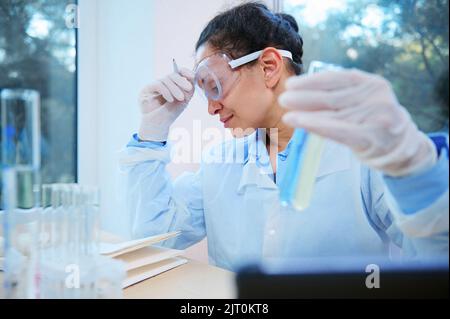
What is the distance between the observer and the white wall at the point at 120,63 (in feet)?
3.48

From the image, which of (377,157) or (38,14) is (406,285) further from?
(38,14)

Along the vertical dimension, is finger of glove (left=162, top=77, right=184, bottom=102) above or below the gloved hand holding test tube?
above

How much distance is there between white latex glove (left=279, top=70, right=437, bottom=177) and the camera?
0.57m

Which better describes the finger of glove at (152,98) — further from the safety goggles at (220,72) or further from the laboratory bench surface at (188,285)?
the laboratory bench surface at (188,285)

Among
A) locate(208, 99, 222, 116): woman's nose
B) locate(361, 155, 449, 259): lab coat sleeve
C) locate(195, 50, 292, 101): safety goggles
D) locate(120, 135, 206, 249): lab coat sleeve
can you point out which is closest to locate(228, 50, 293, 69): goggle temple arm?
locate(195, 50, 292, 101): safety goggles

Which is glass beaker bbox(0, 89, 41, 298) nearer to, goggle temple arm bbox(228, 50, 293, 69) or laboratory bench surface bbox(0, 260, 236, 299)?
laboratory bench surface bbox(0, 260, 236, 299)

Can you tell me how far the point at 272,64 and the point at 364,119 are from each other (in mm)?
416

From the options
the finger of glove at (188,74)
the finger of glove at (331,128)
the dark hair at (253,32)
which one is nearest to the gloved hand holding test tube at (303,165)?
the finger of glove at (331,128)

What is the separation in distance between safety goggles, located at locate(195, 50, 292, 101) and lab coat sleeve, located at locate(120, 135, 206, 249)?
210 mm

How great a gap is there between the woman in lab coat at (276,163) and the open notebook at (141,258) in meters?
0.16
